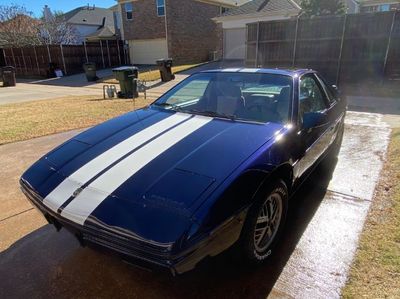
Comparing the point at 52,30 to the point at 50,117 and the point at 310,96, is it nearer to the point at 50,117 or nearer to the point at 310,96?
the point at 50,117

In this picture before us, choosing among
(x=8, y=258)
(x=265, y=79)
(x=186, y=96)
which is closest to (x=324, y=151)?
(x=265, y=79)

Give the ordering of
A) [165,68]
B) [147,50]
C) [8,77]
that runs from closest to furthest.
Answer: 1. [165,68]
2. [8,77]
3. [147,50]

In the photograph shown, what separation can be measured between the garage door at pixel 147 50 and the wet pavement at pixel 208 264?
21.4 meters

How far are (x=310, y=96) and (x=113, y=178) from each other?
2.42 meters

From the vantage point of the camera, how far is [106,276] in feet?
7.61

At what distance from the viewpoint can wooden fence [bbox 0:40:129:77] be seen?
70.5ft

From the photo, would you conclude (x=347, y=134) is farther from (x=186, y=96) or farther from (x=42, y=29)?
(x=42, y=29)

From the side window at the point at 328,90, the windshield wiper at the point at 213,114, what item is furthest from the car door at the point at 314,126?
the windshield wiper at the point at 213,114

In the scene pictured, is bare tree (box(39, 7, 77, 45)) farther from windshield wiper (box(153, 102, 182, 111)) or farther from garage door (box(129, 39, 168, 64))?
windshield wiper (box(153, 102, 182, 111))

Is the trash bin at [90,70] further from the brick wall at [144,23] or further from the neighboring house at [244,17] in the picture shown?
the neighboring house at [244,17]

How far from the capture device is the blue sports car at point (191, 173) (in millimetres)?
1712

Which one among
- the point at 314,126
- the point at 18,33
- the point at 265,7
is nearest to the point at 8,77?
the point at 18,33

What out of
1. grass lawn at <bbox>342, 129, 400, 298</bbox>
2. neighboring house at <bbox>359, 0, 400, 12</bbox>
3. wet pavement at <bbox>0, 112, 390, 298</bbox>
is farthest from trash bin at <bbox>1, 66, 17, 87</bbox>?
neighboring house at <bbox>359, 0, 400, 12</bbox>

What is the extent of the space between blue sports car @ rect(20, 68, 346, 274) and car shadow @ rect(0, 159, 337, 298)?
17 centimetres
